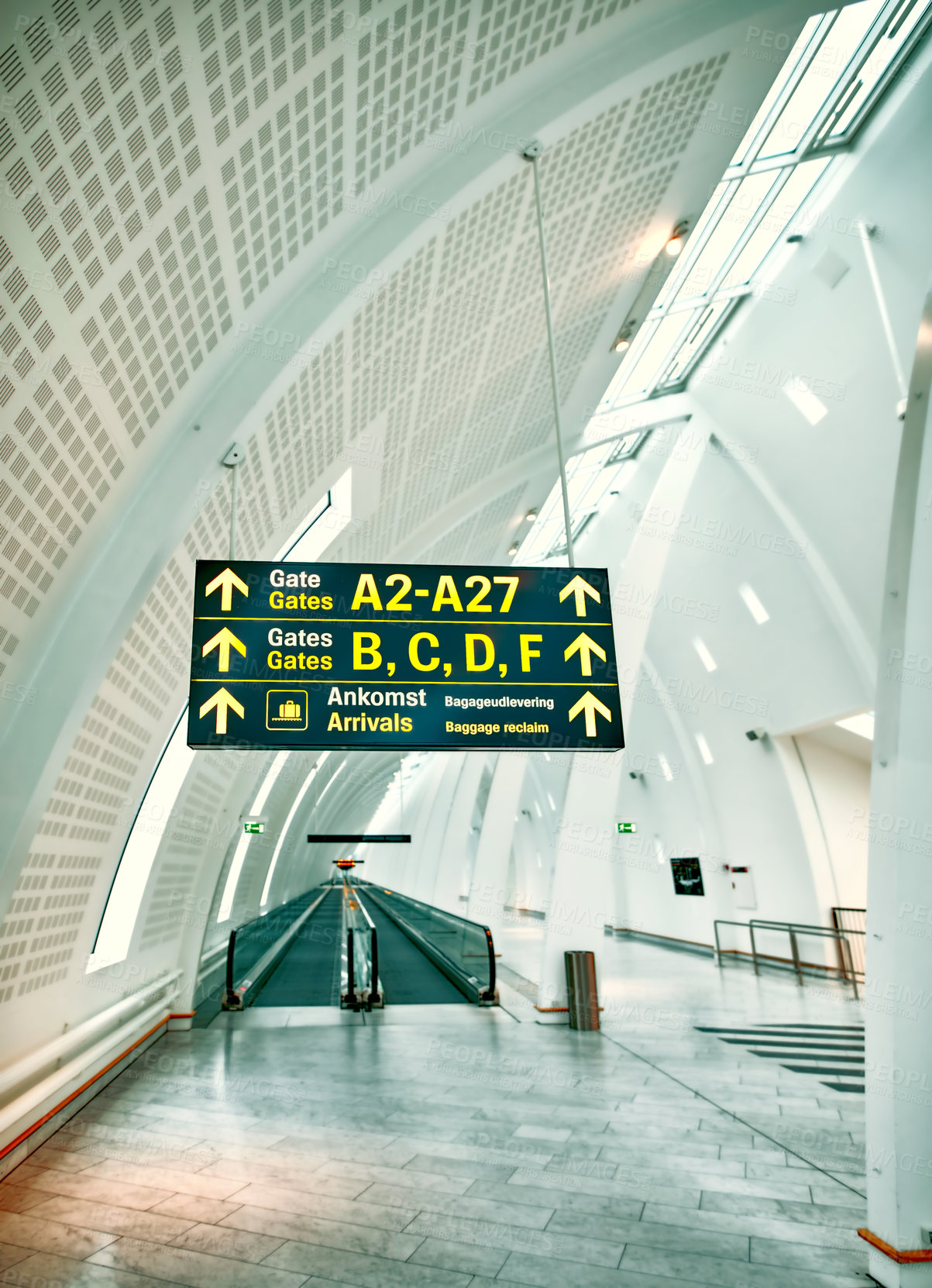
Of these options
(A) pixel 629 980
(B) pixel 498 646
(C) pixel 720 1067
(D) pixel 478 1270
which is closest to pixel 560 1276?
(D) pixel 478 1270

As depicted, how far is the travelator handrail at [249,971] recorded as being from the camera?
12.6m

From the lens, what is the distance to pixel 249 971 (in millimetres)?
14867

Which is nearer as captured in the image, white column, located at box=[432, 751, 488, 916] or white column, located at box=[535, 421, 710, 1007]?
white column, located at box=[535, 421, 710, 1007]

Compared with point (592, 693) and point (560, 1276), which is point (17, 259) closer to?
point (592, 693)

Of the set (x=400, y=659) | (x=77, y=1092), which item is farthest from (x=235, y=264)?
(x=77, y=1092)

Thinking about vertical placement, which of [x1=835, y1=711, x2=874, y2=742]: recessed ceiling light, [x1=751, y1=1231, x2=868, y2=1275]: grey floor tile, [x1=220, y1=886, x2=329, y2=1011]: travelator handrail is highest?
[x1=835, y1=711, x2=874, y2=742]: recessed ceiling light

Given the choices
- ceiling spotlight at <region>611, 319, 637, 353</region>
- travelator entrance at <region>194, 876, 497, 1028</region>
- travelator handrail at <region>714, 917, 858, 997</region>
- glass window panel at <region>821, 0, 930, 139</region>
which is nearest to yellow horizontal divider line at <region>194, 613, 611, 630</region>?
ceiling spotlight at <region>611, 319, 637, 353</region>

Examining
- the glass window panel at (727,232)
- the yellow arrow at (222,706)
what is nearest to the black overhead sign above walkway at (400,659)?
the yellow arrow at (222,706)

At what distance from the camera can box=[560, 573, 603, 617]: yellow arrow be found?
17.0ft

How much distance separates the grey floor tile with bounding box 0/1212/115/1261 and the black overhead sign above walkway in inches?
124

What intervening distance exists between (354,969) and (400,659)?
35.7 ft

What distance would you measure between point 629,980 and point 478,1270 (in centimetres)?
1201

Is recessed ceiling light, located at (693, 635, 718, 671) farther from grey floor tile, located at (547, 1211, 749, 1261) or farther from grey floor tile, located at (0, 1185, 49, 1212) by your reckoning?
grey floor tile, located at (0, 1185, 49, 1212)

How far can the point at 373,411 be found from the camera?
7.31 meters
